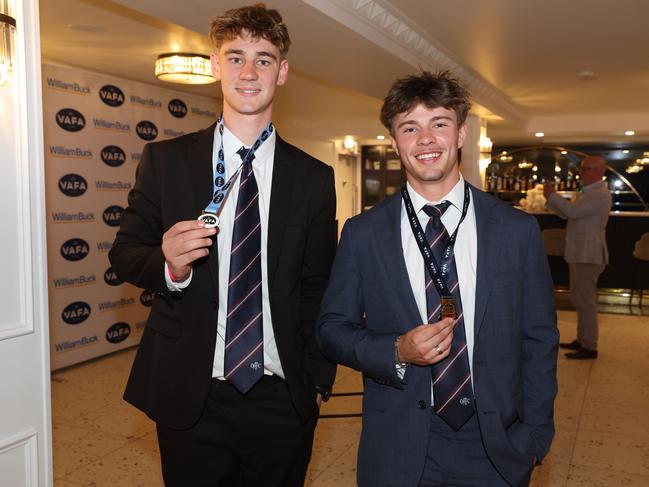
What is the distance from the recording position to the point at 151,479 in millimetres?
3615

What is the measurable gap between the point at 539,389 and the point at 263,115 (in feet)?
3.34

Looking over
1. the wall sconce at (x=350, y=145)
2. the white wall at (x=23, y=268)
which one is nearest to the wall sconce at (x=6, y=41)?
the white wall at (x=23, y=268)

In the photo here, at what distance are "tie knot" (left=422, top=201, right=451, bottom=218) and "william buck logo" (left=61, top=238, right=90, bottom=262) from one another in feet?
16.1

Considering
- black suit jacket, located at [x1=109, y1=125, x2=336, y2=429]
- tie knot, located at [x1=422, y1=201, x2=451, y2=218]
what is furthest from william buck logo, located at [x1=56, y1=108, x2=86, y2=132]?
tie knot, located at [x1=422, y1=201, x2=451, y2=218]

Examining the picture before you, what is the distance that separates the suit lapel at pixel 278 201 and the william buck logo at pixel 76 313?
4646 millimetres

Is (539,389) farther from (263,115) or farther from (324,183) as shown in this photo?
(263,115)

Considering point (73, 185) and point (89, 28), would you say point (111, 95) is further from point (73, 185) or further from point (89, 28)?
point (89, 28)

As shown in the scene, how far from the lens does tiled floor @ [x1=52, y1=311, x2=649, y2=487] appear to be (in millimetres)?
3672

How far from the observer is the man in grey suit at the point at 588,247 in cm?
603

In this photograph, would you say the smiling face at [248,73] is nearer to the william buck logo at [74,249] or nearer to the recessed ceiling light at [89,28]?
the recessed ceiling light at [89,28]

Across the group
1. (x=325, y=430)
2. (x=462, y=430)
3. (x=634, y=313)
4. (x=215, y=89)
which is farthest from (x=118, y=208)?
(x=634, y=313)

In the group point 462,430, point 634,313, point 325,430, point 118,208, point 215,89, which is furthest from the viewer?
point 634,313

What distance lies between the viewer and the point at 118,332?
657 cm

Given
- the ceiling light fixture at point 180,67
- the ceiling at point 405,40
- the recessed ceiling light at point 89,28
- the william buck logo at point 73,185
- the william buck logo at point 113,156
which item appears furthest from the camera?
the william buck logo at point 113,156
